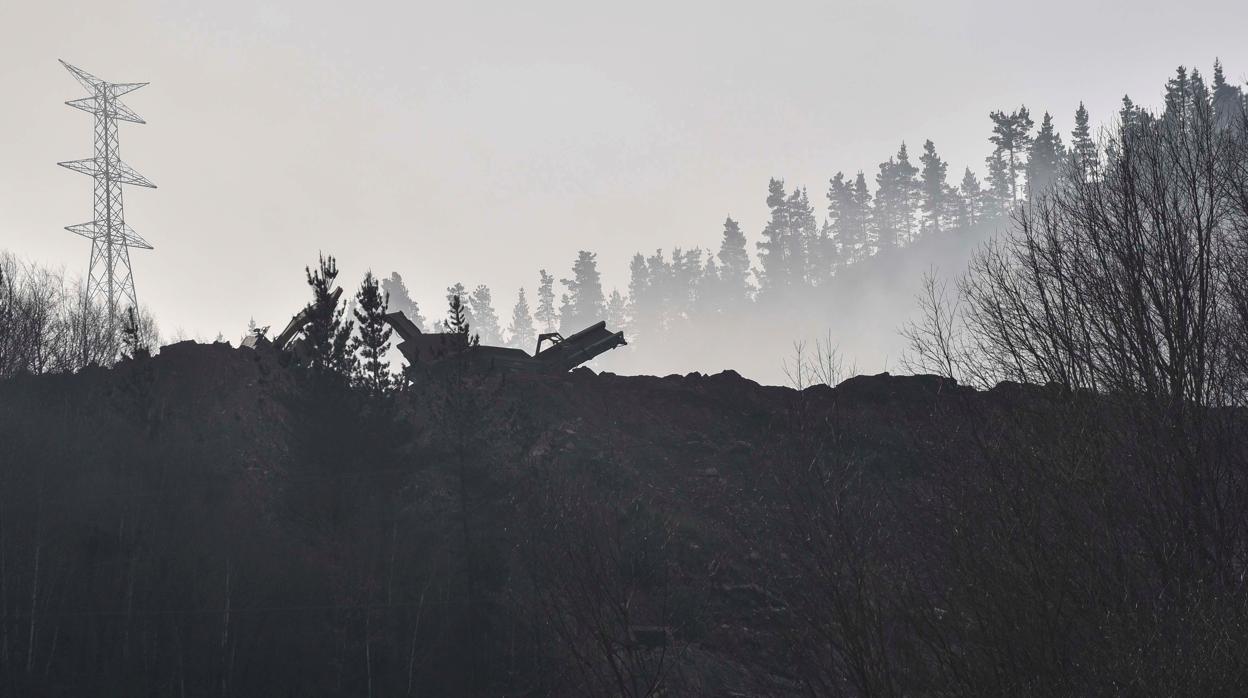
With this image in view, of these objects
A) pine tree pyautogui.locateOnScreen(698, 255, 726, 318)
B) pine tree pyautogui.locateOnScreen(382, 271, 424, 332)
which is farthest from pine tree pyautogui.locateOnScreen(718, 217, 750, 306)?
pine tree pyautogui.locateOnScreen(382, 271, 424, 332)

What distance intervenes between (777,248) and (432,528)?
9296 centimetres

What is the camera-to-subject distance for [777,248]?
117 meters

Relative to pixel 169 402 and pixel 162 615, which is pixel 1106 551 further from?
pixel 169 402

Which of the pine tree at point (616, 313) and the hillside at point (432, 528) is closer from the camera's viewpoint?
the hillside at point (432, 528)

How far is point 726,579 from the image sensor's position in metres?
25.7

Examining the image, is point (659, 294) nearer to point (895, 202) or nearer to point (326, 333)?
point (895, 202)

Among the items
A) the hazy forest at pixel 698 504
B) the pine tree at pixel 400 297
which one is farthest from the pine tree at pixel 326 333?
the pine tree at pixel 400 297

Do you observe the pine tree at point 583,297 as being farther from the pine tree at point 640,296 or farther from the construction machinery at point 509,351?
Answer: the construction machinery at point 509,351

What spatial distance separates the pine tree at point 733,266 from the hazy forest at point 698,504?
79889mm

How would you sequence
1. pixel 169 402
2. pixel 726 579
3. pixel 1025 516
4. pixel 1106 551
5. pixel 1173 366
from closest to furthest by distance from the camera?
pixel 1025 516 → pixel 1106 551 → pixel 1173 366 → pixel 726 579 → pixel 169 402

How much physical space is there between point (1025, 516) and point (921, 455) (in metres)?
19.6

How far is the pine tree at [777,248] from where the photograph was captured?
4557 inches

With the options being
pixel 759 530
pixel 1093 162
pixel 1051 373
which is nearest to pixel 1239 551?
pixel 1051 373

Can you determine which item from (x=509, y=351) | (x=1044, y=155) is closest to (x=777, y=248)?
(x=1044, y=155)
